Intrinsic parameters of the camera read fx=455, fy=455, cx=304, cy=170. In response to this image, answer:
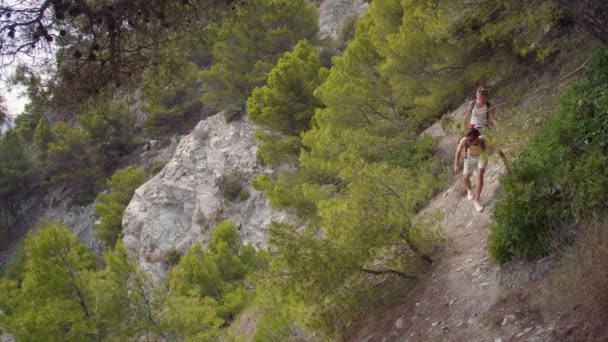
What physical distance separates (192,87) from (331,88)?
2035 centimetres

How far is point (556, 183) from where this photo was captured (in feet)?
15.1

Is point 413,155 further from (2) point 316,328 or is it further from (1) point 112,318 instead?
(1) point 112,318

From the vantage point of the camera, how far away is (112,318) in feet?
30.3

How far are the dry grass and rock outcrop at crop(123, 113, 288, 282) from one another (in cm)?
1767

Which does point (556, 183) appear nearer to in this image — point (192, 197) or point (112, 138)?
point (192, 197)

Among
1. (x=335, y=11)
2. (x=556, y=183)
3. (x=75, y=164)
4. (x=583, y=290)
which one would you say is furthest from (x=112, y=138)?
(x=583, y=290)

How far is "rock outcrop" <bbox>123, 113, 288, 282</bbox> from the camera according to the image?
22.2 metres

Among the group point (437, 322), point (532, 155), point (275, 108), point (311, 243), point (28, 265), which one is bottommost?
point (437, 322)

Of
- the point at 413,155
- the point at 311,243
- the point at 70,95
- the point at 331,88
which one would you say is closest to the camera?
the point at 70,95

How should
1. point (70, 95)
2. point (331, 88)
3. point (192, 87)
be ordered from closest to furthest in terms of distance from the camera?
point (70, 95), point (331, 88), point (192, 87)

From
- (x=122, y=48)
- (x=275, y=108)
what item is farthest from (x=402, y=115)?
(x=122, y=48)

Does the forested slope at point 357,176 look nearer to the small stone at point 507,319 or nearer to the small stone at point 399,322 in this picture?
the small stone at point 399,322

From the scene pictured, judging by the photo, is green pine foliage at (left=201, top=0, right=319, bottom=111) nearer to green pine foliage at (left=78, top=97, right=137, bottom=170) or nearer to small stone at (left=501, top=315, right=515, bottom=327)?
green pine foliage at (left=78, top=97, right=137, bottom=170)

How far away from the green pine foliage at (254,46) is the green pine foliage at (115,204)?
26.7 ft
